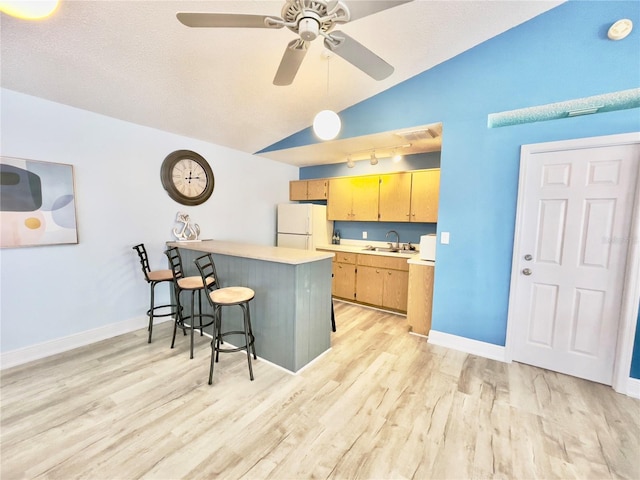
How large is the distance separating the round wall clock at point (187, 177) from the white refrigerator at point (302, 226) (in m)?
1.36

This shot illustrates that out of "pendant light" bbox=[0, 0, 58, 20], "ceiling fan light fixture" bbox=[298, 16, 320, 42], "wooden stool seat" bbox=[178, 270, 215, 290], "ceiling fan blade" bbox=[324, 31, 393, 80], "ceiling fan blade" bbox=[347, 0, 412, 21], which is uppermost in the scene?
"ceiling fan blade" bbox=[347, 0, 412, 21]

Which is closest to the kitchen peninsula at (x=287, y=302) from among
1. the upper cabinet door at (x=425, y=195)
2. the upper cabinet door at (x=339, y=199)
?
the upper cabinet door at (x=425, y=195)

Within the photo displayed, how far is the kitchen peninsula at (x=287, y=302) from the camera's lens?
7.60 feet

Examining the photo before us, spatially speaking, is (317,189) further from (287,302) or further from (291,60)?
(291,60)

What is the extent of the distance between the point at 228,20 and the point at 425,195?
10.4ft

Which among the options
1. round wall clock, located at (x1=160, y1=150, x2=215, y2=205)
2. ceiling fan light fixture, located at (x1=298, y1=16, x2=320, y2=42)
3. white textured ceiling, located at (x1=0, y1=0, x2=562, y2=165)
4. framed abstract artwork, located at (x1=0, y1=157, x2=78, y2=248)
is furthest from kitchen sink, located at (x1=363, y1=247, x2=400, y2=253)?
framed abstract artwork, located at (x1=0, y1=157, x2=78, y2=248)

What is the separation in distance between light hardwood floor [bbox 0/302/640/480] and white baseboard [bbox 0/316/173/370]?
0.37ft

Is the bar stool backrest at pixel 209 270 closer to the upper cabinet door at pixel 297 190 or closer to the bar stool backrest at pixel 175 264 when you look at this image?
the bar stool backrest at pixel 175 264

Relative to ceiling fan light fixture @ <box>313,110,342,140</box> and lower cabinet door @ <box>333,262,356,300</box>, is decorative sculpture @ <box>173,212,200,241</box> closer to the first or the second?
lower cabinet door @ <box>333,262,356,300</box>

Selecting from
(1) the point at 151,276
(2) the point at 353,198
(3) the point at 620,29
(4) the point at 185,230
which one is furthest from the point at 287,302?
(3) the point at 620,29

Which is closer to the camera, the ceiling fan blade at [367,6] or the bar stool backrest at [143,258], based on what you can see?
the ceiling fan blade at [367,6]

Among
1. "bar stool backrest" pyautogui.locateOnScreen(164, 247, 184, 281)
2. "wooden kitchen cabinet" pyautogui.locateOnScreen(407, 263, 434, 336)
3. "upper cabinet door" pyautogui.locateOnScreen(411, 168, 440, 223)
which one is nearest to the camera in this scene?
"bar stool backrest" pyautogui.locateOnScreen(164, 247, 184, 281)

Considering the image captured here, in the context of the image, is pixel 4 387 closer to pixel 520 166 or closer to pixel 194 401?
pixel 194 401

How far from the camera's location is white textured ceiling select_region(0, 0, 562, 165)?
6.27 feet
